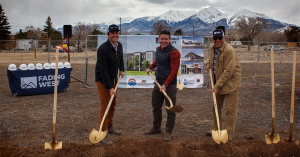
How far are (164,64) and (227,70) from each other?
1.18m

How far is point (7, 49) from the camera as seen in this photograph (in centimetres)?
3406

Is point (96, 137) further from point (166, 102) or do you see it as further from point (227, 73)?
point (227, 73)

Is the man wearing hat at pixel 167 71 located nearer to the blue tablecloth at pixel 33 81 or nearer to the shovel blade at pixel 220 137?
the shovel blade at pixel 220 137

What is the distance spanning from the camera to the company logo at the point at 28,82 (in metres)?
8.12

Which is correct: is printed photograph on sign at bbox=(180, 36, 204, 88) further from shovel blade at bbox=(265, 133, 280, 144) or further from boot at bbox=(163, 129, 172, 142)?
shovel blade at bbox=(265, 133, 280, 144)

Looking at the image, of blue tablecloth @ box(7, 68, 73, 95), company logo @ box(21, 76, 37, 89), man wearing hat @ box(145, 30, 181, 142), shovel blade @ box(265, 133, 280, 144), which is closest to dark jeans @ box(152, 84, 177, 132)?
man wearing hat @ box(145, 30, 181, 142)

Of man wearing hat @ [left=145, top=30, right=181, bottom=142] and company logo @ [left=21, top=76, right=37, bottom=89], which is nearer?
man wearing hat @ [left=145, top=30, right=181, bottom=142]

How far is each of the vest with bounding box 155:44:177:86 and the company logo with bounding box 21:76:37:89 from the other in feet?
19.3

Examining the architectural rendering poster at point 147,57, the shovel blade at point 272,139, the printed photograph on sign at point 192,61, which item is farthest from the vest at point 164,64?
the printed photograph on sign at point 192,61

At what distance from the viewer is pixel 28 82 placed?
821 cm

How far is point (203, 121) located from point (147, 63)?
186 inches

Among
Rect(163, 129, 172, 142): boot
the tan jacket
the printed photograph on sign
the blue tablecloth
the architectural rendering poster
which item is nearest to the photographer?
the tan jacket

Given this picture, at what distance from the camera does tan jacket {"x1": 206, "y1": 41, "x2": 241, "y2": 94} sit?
3766 millimetres

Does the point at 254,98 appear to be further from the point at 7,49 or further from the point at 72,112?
the point at 7,49
